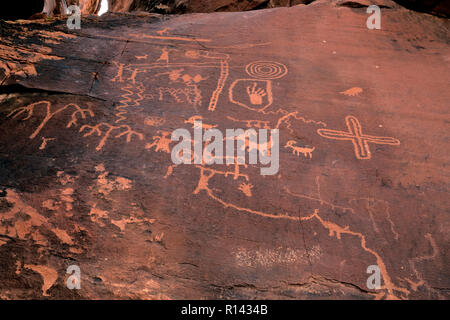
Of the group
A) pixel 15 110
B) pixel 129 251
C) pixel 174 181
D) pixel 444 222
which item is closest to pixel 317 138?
pixel 444 222

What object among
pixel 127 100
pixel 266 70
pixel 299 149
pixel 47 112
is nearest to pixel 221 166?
pixel 299 149

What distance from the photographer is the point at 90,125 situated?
8.75 feet

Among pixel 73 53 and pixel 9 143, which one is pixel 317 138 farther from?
pixel 73 53

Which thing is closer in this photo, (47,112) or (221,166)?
(221,166)

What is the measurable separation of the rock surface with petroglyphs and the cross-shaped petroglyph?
0.01 meters

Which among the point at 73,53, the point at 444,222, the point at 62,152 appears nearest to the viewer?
the point at 444,222

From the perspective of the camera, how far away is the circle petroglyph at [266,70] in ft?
11.0

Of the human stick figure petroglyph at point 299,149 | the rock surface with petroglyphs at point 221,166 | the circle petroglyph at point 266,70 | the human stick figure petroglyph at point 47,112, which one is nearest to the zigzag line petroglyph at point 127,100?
the rock surface with petroglyphs at point 221,166

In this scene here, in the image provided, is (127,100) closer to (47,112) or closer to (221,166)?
(47,112)

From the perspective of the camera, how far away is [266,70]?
11.3 feet

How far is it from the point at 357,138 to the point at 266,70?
4.34ft

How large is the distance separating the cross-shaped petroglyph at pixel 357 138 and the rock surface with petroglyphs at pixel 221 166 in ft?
0.04

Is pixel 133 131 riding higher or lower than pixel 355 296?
higher

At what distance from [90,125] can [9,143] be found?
0.64 metres
